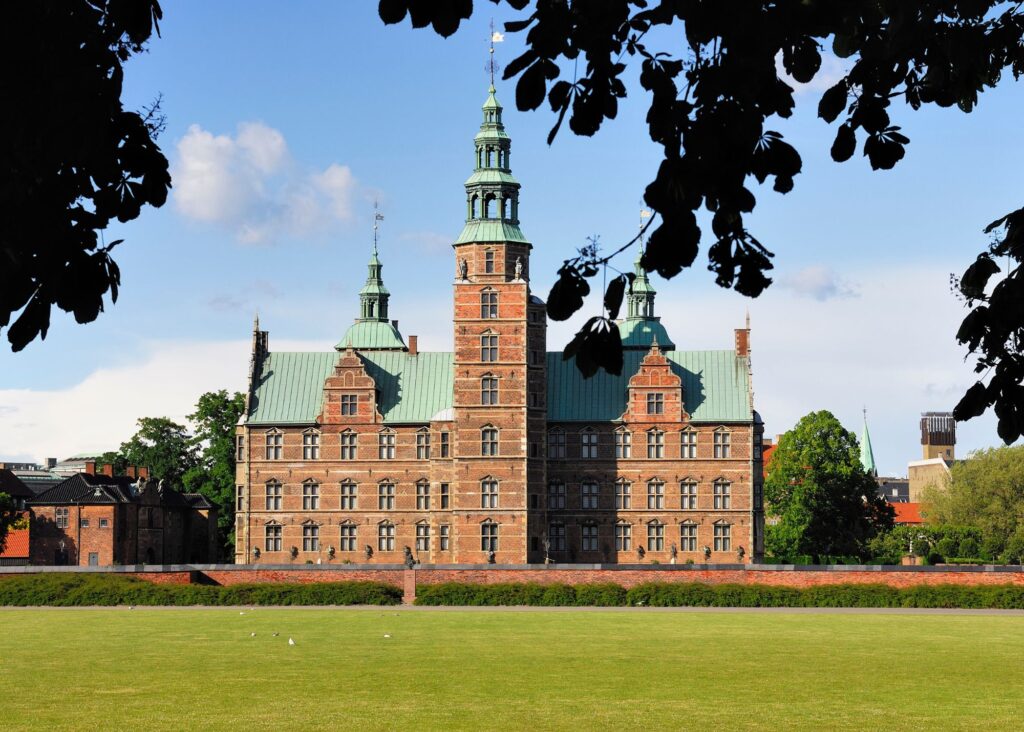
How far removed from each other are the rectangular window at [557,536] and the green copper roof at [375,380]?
726 cm

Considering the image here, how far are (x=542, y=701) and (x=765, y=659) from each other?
837 cm

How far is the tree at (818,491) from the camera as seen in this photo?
73.2 m

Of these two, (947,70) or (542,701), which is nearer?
(947,70)

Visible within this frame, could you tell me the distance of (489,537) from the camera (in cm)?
6675

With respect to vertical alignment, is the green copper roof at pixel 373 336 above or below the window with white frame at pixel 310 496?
above

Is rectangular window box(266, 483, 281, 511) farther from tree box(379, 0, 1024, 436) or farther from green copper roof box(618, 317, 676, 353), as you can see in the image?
tree box(379, 0, 1024, 436)

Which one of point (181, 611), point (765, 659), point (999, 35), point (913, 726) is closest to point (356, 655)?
point (765, 659)

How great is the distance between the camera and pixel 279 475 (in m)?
69.2

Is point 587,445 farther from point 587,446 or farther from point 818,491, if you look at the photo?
point 818,491

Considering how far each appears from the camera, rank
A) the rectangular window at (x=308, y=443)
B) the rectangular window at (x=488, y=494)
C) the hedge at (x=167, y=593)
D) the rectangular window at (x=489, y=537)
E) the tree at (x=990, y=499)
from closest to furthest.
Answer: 1. the hedge at (x=167, y=593)
2. the rectangular window at (x=489, y=537)
3. the rectangular window at (x=488, y=494)
4. the rectangular window at (x=308, y=443)
5. the tree at (x=990, y=499)

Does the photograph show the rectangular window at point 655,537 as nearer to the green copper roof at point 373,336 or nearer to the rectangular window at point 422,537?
the rectangular window at point 422,537

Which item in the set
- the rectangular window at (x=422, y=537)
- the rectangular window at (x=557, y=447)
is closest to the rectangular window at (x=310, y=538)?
the rectangular window at (x=422, y=537)

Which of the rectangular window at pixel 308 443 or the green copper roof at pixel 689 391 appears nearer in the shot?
the green copper roof at pixel 689 391

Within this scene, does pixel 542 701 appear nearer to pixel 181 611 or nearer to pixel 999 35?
pixel 999 35
